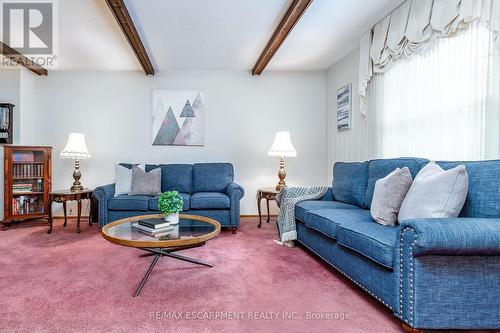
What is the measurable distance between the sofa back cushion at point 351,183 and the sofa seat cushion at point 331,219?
1.21ft

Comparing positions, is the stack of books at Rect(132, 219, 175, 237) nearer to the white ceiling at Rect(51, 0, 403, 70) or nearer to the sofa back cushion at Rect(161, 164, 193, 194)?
the sofa back cushion at Rect(161, 164, 193, 194)

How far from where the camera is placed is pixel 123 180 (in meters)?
3.80

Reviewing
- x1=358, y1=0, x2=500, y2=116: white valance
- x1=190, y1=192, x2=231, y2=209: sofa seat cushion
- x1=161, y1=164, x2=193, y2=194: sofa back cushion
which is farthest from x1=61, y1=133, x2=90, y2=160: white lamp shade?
x1=358, y1=0, x2=500, y2=116: white valance

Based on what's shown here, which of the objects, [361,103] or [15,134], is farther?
[15,134]

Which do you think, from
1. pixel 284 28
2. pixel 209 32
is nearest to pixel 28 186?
pixel 209 32

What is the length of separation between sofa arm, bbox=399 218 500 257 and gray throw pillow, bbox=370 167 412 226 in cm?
65

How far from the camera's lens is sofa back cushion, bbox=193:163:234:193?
401 cm

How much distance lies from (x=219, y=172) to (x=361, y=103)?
2096 mm

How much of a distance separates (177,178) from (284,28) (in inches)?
94.1

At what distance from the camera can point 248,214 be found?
15.1ft

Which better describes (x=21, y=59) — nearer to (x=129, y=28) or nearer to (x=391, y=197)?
(x=129, y=28)

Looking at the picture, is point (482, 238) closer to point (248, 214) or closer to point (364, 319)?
point (364, 319)

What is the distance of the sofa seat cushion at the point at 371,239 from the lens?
62.1 inches

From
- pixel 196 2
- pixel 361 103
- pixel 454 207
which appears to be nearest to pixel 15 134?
pixel 196 2
